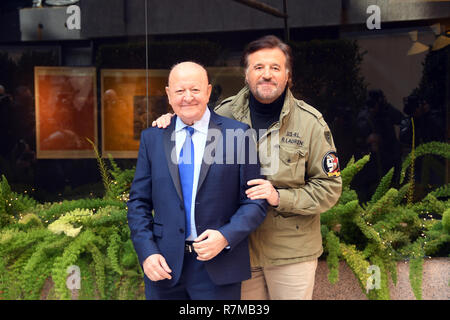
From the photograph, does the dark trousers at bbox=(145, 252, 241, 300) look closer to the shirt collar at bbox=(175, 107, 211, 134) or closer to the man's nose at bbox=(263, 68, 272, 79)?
the shirt collar at bbox=(175, 107, 211, 134)

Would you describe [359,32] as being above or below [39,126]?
above

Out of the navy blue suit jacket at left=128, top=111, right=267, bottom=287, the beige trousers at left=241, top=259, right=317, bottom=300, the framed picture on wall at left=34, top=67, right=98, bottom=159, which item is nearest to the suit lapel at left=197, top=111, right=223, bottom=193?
the navy blue suit jacket at left=128, top=111, right=267, bottom=287

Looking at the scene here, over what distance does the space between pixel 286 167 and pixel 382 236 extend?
129 cm

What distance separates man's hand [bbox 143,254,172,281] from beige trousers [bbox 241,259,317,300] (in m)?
0.60

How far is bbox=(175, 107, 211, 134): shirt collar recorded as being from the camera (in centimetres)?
224

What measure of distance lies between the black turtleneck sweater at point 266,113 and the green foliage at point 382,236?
1.02 meters

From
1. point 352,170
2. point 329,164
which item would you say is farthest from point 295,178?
point 352,170

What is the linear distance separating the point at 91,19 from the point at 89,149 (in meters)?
1.18

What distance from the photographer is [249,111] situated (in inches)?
100

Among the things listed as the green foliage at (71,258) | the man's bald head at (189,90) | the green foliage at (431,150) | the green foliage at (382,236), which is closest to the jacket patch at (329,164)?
the man's bald head at (189,90)

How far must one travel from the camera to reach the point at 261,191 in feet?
7.14

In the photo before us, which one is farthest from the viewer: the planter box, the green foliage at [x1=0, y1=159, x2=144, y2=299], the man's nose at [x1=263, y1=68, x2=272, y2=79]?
the planter box
